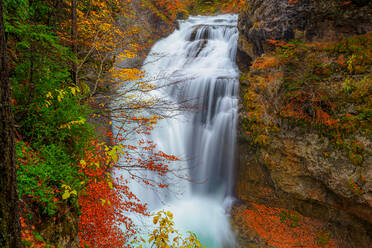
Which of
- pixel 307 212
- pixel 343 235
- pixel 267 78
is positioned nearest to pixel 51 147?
pixel 267 78

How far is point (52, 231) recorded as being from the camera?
2506mm

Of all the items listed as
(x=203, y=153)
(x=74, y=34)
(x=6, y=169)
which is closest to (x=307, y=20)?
(x=203, y=153)

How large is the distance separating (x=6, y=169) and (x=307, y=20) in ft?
30.0

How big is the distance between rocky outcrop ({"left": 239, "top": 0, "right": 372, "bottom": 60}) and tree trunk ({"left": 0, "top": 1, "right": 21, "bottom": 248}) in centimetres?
868

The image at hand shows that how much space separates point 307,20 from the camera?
6906mm

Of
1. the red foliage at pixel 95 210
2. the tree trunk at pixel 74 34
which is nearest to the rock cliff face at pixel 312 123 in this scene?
the red foliage at pixel 95 210

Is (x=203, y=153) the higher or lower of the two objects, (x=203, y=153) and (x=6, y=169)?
the lower

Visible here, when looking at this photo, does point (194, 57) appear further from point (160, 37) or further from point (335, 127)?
point (335, 127)

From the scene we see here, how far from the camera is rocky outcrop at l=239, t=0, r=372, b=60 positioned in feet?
19.6

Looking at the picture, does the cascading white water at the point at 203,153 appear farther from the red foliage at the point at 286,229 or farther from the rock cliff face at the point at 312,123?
the red foliage at the point at 286,229

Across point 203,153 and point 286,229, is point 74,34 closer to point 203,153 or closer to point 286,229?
point 203,153

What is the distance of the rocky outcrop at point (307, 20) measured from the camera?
599 centimetres

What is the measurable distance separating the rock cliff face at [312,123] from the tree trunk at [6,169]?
6966mm

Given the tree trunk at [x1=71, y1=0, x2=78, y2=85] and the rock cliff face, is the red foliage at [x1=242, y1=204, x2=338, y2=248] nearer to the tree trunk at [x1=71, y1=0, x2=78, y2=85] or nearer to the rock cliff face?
the rock cliff face
